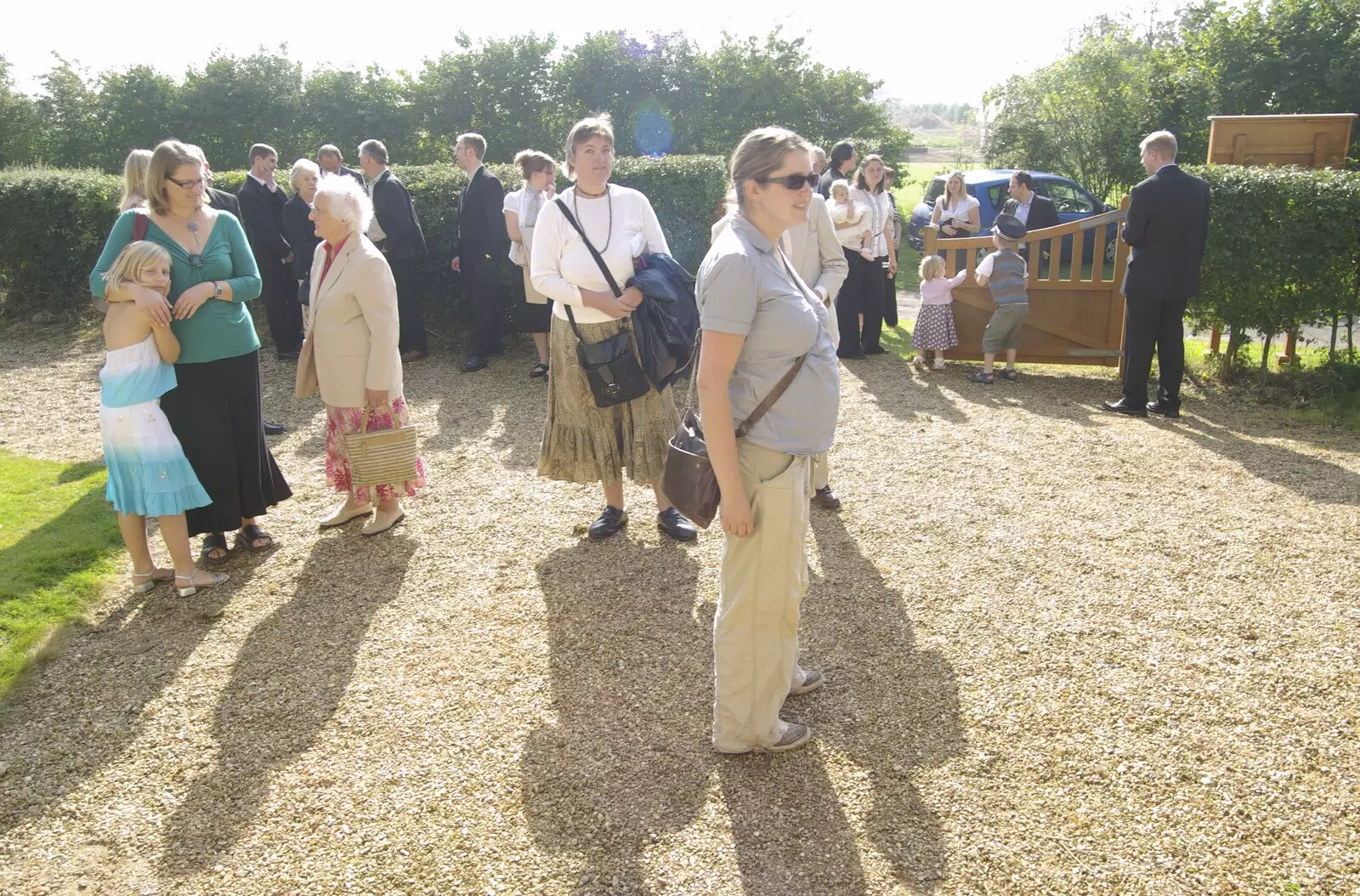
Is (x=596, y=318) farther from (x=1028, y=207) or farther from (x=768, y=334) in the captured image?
(x=1028, y=207)

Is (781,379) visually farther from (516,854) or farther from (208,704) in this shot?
(208,704)

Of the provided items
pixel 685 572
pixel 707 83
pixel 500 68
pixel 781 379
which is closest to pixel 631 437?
pixel 685 572

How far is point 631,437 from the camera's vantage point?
16.5ft

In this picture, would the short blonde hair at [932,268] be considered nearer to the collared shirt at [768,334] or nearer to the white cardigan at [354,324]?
the white cardigan at [354,324]

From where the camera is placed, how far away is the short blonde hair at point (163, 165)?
14.7 ft

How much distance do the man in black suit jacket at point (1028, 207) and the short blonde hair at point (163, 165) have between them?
7758mm

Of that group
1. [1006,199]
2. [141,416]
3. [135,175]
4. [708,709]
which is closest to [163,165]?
[135,175]

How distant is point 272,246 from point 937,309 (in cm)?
646

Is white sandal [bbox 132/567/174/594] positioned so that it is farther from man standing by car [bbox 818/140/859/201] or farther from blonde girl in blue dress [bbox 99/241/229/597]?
man standing by car [bbox 818/140/859/201]

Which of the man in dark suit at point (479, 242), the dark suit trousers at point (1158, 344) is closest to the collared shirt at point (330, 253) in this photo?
the man in dark suit at point (479, 242)

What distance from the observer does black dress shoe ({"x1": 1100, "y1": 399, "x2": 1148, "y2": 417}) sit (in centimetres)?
755

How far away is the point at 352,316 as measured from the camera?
4902 millimetres

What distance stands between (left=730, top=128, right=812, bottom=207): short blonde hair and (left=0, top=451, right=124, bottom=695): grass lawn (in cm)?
367

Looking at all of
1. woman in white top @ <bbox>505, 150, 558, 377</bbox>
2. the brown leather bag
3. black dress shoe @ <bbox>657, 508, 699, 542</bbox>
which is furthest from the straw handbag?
woman in white top @ <bbox>505, 150, 558, 377</bbox>
